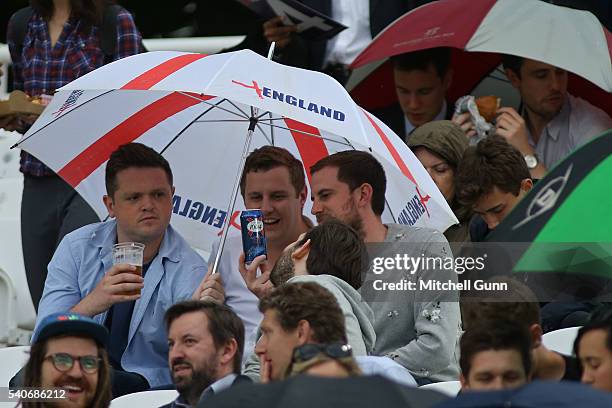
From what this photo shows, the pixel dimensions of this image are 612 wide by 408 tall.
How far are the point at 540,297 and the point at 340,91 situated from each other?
1.27 m

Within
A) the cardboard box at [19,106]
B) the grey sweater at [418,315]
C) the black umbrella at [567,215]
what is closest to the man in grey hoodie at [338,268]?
the grey sweater at [418,315]

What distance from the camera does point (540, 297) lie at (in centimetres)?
641

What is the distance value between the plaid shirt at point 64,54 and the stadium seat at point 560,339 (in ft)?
9.10

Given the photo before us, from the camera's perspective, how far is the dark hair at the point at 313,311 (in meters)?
5.36

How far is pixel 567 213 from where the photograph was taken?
479 cm

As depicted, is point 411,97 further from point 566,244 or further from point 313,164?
point 566,244

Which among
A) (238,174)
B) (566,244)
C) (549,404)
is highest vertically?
(238,174)

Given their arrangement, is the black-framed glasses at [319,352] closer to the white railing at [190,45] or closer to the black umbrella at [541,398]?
the black umbrella at [541,398]

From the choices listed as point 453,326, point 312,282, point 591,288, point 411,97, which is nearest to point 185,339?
point 312,282

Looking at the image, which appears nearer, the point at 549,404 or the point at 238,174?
the point at 549,404

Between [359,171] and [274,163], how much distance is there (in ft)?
1.47

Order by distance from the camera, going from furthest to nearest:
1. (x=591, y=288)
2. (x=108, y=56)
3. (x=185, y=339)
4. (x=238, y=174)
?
(x=108, y=56) < (x=238, y=174) < (x=591, y=288) < (x=185, y=339)

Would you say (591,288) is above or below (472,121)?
below

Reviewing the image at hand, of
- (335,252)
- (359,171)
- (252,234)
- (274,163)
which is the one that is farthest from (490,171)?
(335,252)
